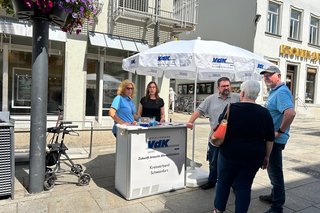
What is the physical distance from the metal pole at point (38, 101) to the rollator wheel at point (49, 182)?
10 centimetres

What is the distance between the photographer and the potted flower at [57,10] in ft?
11.4

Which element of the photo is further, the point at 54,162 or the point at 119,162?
the point at 54,162

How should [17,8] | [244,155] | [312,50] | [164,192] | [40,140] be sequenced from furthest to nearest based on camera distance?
[312,50], [164,192], [40,140], [17,8], [244,155]

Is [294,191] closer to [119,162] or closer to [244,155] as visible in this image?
[244,155]

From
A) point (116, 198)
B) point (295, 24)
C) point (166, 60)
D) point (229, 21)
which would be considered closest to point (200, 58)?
point (166, 60)

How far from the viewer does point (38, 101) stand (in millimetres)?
3865

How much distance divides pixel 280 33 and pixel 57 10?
1554 cm

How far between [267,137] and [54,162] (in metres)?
3.18

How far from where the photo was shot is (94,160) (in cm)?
586

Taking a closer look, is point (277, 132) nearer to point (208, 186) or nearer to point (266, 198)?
point (266, 198)

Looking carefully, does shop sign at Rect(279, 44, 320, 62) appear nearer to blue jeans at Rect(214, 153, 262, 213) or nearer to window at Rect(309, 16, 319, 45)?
window at Rect(309, 16, 319, 45)

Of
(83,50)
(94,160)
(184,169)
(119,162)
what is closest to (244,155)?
(184,169)

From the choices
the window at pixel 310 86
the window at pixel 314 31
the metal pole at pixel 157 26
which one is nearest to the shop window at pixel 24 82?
the metal pole at pixel 157 26

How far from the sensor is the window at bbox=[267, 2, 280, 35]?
16094 mm
